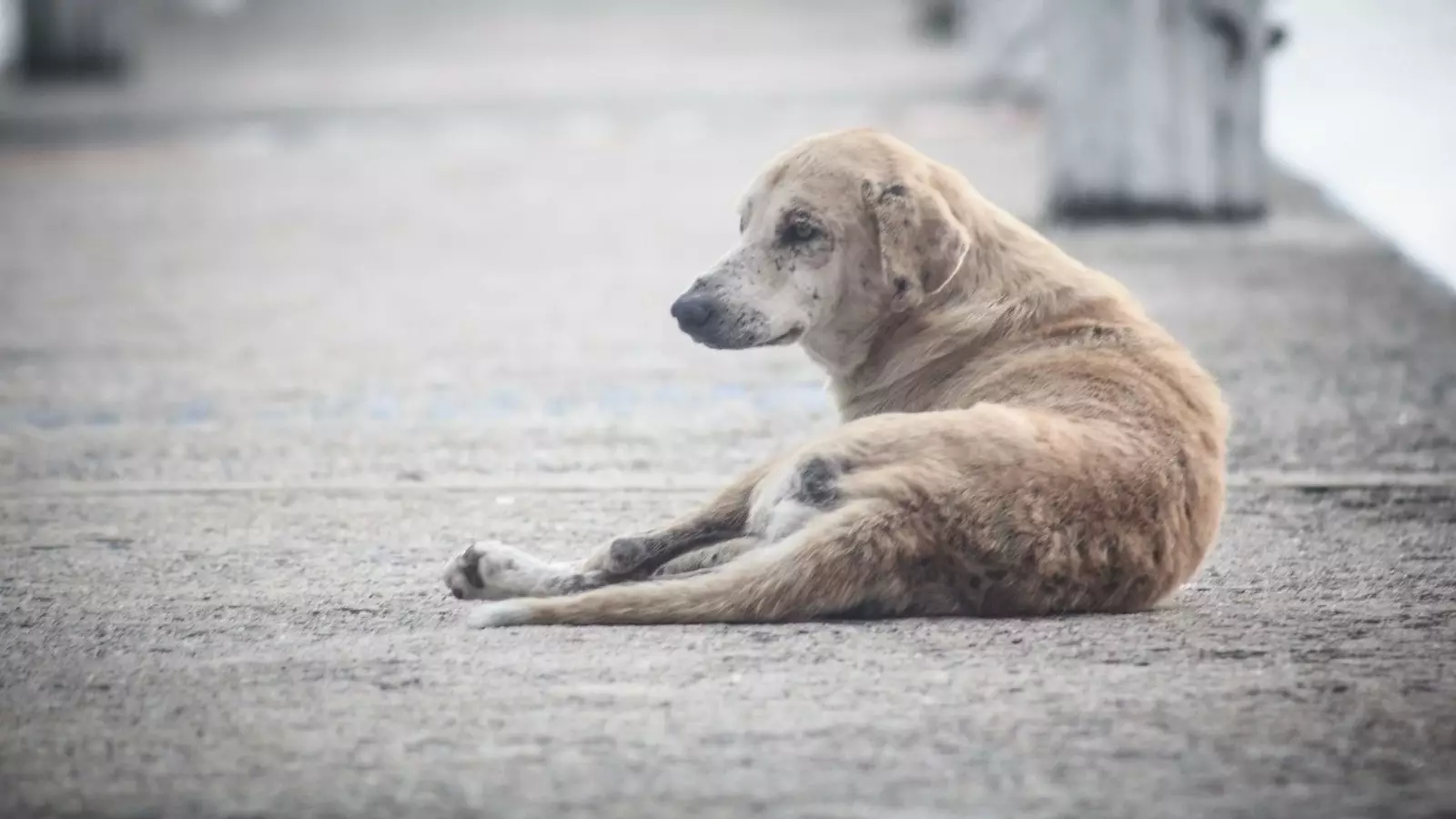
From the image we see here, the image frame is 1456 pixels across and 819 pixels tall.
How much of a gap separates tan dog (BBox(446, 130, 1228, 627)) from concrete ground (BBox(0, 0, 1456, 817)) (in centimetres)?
9

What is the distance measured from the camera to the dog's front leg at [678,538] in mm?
4520

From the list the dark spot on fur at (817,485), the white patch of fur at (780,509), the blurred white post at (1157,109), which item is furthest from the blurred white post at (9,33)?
the dark spot on fur at (817,485)

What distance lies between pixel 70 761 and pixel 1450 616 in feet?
9.05

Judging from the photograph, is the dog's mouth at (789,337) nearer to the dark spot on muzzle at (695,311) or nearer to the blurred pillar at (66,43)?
the dark spot on muzzle at (695,311)

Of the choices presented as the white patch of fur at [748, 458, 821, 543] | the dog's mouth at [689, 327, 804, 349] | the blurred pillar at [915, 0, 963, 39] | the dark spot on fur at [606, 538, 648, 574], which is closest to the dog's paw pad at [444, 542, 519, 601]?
the dark spot on fur at [606, 538, 648, 574]

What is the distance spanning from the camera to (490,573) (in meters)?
4.58

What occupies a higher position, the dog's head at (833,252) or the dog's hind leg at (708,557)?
the dog's head at (833,252)

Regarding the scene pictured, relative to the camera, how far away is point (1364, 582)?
484 centimetres

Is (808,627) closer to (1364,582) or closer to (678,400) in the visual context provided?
(1364,582)

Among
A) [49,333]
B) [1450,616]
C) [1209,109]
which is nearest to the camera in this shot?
[1450,616]

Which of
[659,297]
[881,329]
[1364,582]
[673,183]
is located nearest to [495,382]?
[659,297]

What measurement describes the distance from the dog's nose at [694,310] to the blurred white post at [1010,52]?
14226 mm

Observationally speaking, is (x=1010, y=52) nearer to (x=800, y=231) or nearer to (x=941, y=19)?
(x=941, y=19)

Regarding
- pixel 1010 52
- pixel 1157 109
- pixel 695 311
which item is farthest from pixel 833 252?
pixel 1010 52
